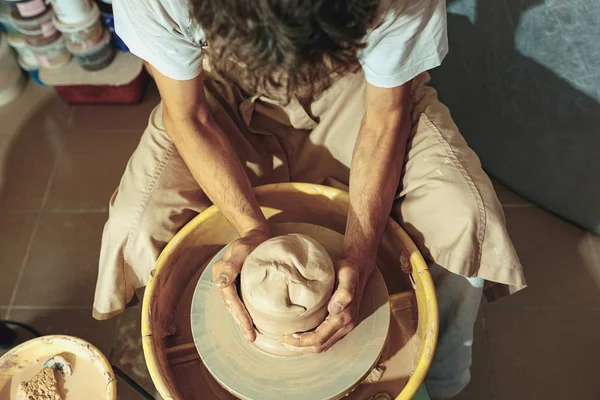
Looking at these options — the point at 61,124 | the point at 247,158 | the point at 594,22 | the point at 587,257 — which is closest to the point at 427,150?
the point at 247,158

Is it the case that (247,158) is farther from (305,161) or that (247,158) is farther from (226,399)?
(226,399)

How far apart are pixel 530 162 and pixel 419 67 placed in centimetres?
83

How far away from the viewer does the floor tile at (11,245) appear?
1942 mm

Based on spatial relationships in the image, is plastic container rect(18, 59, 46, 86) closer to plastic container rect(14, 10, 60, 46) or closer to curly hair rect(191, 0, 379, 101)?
plastic container rect(14, 10, 60, 46)

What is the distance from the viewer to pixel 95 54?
2.20 m

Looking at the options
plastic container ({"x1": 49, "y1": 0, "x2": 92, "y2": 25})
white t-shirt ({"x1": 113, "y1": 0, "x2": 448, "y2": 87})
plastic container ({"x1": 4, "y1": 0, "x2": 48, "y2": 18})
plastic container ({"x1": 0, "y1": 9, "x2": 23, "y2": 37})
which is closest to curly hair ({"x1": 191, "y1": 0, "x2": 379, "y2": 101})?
white t-shirt ({"x1": 113, "y1": 0, "x2": 448, "y2": 87})

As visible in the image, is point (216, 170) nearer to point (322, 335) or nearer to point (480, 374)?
point (322, 335)

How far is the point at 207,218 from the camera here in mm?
1322

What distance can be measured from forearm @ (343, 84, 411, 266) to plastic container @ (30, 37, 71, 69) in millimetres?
1472

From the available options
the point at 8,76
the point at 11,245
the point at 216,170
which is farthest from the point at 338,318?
the point at 8,76

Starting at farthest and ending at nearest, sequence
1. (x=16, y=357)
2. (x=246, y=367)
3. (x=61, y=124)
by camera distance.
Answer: (x=61, y=124)
(x=16, y=357)
(x=246, y=367)

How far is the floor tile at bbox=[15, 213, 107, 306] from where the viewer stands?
6.25ft

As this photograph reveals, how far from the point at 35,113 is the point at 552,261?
2.10 meters

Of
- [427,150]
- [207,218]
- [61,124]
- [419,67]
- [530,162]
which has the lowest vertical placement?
[61,124]
